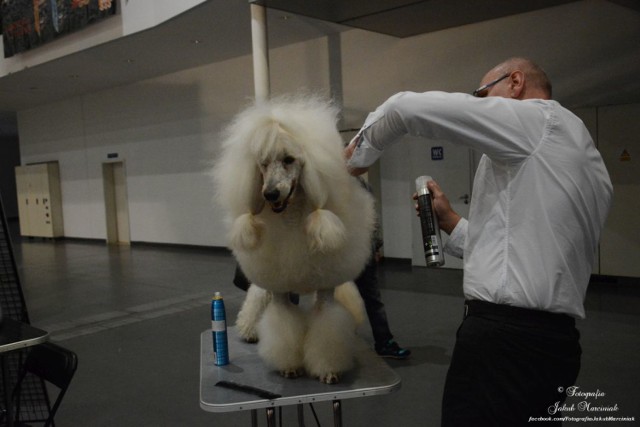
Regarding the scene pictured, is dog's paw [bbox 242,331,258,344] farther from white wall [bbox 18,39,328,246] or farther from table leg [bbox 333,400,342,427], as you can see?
white wall [bbox 18,39,328,246]

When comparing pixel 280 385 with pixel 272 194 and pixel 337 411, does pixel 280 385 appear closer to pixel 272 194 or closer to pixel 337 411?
pixel 337 411

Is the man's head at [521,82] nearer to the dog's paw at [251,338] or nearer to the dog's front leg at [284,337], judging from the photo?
the dog's front leg at [284,337]

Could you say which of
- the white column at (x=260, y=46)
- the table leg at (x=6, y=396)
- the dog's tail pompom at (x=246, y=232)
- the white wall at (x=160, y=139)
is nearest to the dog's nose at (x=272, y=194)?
the dog's tail pompom at (x=246, y=232)

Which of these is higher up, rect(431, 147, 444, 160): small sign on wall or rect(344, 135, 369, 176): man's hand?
rect(431, 147, 444, 160): small sign on wall

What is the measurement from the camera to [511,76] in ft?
4.57

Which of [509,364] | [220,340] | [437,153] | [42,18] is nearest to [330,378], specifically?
[220,340]

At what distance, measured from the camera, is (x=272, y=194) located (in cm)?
152

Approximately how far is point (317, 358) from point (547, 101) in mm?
1027

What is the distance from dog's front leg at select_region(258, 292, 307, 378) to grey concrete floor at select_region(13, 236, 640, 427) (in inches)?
50.0

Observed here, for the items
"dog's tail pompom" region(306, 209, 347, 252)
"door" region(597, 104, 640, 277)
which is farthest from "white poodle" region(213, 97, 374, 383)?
"door" region(597, 104, 640, 277)

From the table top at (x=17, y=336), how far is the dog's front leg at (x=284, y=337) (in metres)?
0.83

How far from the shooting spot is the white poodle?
5.12 feet

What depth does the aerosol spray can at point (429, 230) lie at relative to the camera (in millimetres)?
1603

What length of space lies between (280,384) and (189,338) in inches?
117
